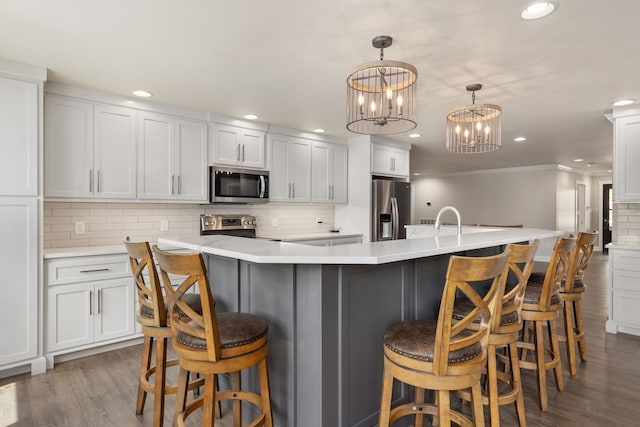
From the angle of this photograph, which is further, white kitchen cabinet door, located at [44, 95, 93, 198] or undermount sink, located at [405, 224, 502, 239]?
undermount sink, located at [405, 224, 502, 239]

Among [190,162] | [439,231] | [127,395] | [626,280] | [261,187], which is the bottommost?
[127,395]

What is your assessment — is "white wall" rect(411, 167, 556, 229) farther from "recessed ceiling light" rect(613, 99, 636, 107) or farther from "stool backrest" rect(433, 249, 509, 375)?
"stool backrest" rect(433, 249, 509, 375)

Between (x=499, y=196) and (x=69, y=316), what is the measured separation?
364 inches

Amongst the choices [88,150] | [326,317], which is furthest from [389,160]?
[326,317]

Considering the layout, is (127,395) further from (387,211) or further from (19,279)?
(387,211)

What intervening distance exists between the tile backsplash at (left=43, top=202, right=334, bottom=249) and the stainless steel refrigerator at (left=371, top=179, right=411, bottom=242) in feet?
4.75

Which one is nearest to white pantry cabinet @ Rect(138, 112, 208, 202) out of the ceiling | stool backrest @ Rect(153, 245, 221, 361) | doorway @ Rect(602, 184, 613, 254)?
the ceiling

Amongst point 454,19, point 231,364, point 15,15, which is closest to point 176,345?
point 231,364

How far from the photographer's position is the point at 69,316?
2984 mm

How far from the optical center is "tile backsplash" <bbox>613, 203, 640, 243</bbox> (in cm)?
424

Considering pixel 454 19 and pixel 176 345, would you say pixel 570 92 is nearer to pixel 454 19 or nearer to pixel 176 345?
pixel 454 19

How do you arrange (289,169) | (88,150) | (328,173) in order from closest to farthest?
1. (88,150)
2. (289,169)
3. (328,173)

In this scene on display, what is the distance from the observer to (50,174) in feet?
10.1

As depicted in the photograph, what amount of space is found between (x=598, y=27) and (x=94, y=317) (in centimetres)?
423
